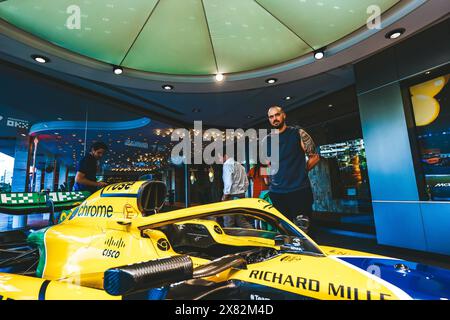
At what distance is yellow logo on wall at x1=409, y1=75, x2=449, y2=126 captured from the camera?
339 cm

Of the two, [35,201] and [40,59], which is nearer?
[40,59]

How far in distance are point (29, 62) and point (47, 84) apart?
2.14 feet

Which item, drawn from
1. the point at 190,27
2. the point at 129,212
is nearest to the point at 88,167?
the point at 129,212

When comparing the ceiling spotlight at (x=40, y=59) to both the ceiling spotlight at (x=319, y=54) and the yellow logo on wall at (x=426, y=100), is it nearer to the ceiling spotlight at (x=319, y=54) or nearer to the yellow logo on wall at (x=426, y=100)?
the ceiling spotlight at (x=319, y=54)

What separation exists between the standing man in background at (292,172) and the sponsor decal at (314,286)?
4.56 ft

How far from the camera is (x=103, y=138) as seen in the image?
21.3 ft

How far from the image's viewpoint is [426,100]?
137 inches

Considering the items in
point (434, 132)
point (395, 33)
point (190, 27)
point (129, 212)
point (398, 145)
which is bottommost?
point (129, 212)

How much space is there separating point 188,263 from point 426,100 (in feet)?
13.8

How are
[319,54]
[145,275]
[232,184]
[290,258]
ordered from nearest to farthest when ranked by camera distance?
[145,275] < [290,258] < [319,54] < [232,184]

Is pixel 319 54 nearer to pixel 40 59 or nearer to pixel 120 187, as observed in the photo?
pixel 120 187

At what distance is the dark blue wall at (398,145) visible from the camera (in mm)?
3182

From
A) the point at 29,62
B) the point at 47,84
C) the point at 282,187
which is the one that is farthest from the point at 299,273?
the point at 47,84
